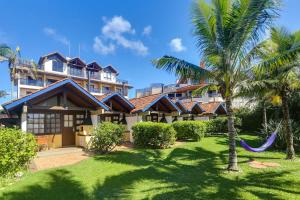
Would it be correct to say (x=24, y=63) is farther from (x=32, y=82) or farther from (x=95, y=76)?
(x=95, y=76)

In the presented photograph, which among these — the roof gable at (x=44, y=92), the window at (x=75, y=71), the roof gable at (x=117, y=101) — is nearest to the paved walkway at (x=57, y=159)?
the roof gable at (x=44, y=92)

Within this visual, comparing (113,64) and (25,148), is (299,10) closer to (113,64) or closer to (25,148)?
(25,148)

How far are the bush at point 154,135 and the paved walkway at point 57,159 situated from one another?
4.09 meters

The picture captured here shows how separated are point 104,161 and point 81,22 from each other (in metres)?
13.3

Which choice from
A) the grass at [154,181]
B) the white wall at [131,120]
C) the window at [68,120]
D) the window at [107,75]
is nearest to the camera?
the grass at [154,181]

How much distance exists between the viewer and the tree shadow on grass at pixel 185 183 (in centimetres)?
731

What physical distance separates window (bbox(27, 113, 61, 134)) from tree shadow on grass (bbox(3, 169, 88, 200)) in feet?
22.6

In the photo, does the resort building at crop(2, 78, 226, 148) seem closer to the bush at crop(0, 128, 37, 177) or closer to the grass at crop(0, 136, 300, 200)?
the grass at crop(0, 136, 300, 200)

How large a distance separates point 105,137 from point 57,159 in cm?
270

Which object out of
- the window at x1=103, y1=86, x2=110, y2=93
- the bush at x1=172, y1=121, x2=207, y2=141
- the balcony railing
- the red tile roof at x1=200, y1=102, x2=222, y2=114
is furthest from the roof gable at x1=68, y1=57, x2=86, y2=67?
the bush at x1=172, y1=121, x2=207, y2=141

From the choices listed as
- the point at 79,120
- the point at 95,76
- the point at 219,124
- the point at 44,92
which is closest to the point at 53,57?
the point at 95,76

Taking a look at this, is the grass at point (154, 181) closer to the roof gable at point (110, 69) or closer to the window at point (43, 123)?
the window at point (43, 123)

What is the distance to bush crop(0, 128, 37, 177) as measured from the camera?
756 cm

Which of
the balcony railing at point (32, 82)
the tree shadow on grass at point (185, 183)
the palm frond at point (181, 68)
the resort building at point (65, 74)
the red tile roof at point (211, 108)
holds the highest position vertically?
the resort building at point (65, 74)
